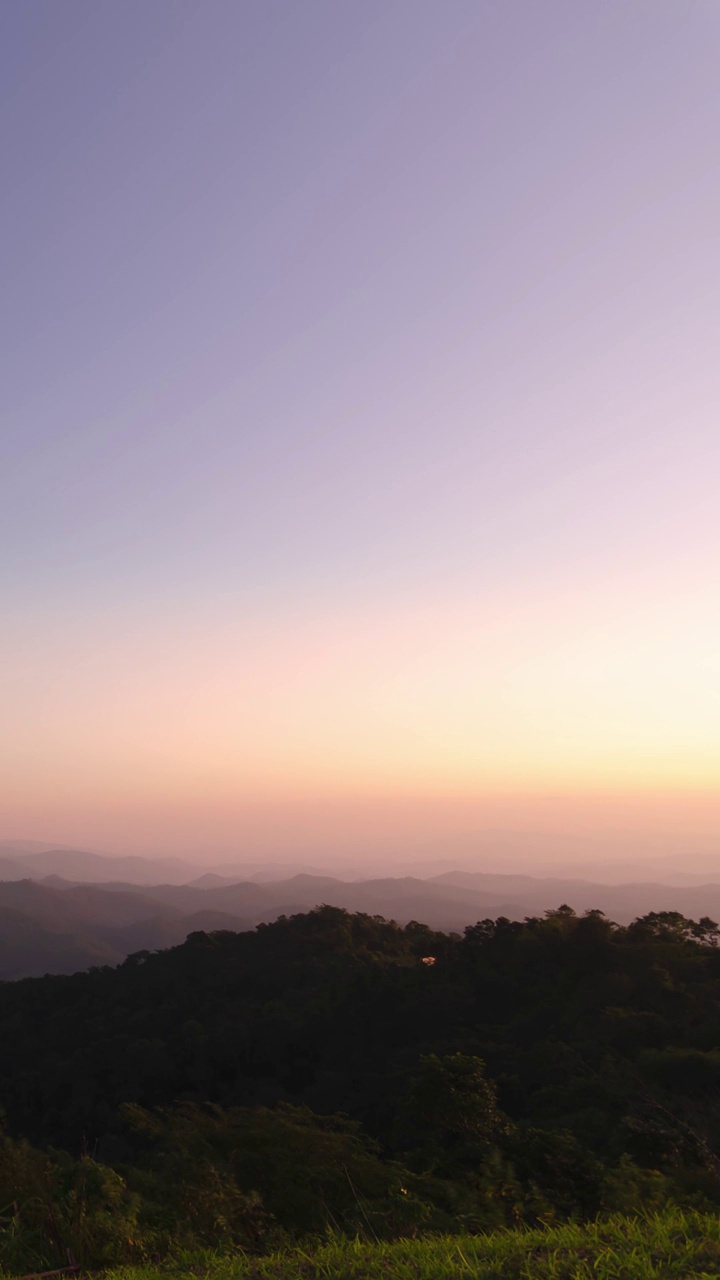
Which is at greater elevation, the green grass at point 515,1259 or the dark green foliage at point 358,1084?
the green grass at point 515,1259

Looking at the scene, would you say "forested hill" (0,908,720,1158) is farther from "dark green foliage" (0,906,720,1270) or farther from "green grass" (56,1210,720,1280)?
"green grass" (56,1210,720,1280)

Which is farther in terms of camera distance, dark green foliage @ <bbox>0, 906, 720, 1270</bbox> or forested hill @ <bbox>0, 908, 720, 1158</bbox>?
forested hill @ <bbox>0, 908, 720, 1158</bbox>

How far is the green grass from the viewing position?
6.41 m

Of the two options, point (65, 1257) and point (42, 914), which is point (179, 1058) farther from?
point (42, 914)

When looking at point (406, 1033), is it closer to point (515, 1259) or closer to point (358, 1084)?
point (358, 1084)

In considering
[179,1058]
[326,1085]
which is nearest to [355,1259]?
[326,1085]

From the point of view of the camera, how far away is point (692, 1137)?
13070mm

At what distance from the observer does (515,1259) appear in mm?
6898

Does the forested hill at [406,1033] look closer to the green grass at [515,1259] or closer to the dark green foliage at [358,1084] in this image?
the dark green foliage at [358,1084]

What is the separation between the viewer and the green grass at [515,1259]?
21.0 feet

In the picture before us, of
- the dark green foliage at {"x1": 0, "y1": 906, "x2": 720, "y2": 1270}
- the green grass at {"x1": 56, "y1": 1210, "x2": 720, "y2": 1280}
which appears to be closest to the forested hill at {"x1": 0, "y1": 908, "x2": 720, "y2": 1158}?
the dark green foliage at {"x1": 0, "y1": 906, "x2": 720, "y2": 1270}

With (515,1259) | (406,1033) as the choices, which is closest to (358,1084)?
(406,1033)

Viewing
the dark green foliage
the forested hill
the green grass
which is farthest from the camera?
the forested hill

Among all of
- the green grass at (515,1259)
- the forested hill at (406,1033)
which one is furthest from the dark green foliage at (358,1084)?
the green grass at (515,1259)
